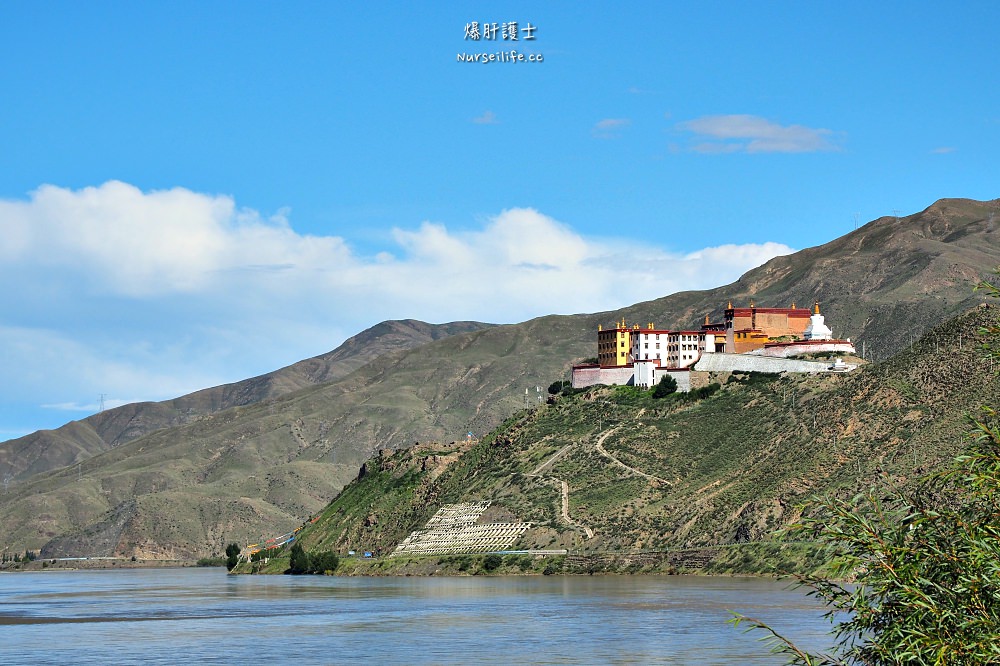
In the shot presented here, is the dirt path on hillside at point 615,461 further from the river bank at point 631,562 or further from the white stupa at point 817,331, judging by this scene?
the white stupa at point 817,331

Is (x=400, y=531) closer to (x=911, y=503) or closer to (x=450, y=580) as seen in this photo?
(x=450, y=580)

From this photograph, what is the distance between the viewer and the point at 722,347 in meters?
178

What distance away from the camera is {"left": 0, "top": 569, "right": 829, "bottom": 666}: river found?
72500mm

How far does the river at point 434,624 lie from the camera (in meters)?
72.5

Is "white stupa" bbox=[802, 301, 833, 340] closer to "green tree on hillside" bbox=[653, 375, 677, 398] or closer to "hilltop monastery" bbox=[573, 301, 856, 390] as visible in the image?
"hilltop monastery" bbox=[573, 301, 856, 390]

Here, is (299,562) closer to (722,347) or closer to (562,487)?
(562,487)

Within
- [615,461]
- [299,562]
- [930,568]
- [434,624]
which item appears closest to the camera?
[930,568]

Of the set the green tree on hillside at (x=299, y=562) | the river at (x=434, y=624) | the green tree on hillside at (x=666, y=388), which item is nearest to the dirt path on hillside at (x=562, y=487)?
the river at (x=434, y=624)

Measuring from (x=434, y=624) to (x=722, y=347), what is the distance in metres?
94.6

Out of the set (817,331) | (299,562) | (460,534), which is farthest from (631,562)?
(299,562)

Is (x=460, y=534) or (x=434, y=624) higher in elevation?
(x=460, y=534)

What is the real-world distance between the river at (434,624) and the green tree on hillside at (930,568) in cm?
3336

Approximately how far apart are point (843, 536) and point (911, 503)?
7.81 ft

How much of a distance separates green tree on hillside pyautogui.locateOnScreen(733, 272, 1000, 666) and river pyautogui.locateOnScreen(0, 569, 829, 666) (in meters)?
33.4
